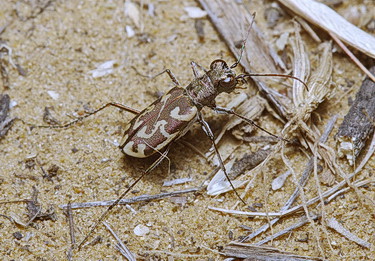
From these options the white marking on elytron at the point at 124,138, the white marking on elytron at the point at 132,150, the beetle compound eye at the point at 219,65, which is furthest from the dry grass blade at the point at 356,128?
the white marking on elytron at the point at 124,138

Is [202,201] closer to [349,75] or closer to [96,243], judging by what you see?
[96,243]

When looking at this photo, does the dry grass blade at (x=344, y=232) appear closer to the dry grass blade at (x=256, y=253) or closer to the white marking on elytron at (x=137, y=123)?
→ the dry grass blade at (x=256, y=253)

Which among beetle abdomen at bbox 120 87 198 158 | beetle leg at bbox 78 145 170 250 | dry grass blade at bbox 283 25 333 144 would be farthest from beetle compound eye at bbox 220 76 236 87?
beetle leg at bbox 78 145 170 250

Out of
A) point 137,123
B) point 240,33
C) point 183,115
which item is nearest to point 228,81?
point 183,115

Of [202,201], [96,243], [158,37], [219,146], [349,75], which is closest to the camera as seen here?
[96,243]

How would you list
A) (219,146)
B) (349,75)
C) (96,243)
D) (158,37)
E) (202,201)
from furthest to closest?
(158,37) → (349,75) → (219,146) → (202,201) → (96,243)

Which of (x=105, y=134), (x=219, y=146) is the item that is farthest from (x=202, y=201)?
(x=105, y=134)

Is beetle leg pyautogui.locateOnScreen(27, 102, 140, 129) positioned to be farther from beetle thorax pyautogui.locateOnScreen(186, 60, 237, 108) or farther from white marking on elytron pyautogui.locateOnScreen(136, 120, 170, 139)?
beetle thorax pyautogui.locateOnScreen(186, 60, 237, 108)
